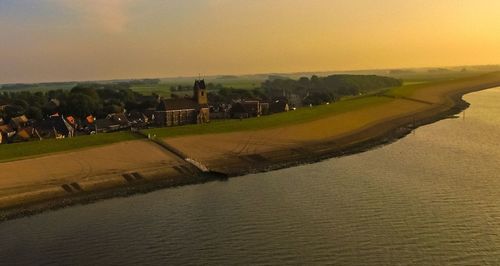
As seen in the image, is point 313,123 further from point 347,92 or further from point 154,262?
point 347,92

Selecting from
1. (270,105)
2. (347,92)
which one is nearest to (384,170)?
(270,105)

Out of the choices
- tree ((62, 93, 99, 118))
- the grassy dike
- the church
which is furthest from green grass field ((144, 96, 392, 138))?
tree ((62, 93, 99, 118))

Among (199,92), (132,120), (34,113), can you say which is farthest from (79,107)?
(199,92)

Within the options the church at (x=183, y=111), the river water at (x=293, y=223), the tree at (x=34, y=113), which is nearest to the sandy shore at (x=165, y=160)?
the river water at (x=293, y=223)

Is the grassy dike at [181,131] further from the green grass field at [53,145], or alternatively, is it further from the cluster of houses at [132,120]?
the cluster of houses at [132,120]

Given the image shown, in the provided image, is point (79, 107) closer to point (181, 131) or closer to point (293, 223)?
point (181, 131)

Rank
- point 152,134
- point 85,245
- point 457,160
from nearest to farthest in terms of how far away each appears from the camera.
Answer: point 85,245, point 457,160, point 152,134

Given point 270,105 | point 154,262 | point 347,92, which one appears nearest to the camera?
point 154,262
